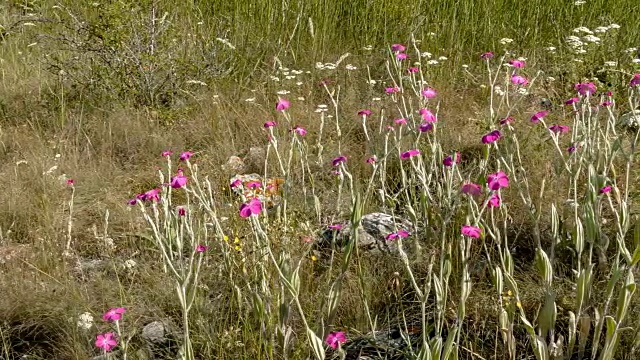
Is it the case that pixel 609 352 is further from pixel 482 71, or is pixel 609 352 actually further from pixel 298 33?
pixel 298 33

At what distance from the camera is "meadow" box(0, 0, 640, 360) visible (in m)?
1.81

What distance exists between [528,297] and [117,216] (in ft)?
5.63

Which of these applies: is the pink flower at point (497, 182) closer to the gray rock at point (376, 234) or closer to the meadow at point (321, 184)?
the meadow at point (321, 184)

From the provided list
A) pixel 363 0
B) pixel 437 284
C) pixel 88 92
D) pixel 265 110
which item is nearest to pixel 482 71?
pixel 363 0

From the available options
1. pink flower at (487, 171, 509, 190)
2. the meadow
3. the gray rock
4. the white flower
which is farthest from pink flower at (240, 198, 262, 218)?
the gray rock

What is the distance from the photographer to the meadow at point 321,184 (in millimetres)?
1807

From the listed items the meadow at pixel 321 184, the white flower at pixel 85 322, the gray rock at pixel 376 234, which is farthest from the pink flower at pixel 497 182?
the white flower at pixel 85 322

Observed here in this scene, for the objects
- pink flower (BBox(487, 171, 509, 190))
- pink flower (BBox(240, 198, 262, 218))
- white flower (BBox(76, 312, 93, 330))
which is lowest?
white flower (BBox(76, 312, 93, 330))

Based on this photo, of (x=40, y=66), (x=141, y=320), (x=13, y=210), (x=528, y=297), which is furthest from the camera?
(x=40, y=66)

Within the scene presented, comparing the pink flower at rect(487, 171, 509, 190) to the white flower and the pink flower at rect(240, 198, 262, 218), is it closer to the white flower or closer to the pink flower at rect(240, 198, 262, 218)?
the pink flower at rect(240, 198, 262, 218)

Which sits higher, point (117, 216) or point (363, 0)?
point (363, 0)

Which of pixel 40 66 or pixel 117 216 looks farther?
pixel 40 66

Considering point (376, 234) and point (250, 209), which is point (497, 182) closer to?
point (250, 209)

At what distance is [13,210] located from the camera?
3021 millimetres
